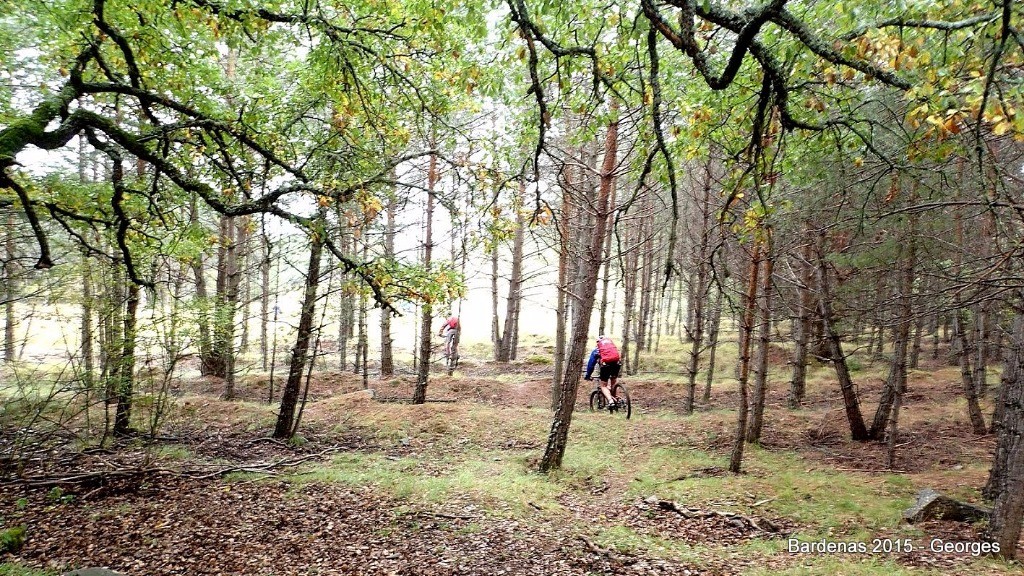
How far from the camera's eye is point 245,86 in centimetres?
838

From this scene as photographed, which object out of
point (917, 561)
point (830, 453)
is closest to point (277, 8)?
point (917, 561)

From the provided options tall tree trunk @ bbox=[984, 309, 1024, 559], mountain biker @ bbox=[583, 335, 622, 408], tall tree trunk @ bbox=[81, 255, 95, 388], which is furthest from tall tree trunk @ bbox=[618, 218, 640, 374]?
tall tree trunk @ bbox=[81, 255, 95, 388]

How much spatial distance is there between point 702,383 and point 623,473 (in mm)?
11612

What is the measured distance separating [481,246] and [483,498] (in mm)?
3608

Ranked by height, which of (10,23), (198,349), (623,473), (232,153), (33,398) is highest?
(10,23)

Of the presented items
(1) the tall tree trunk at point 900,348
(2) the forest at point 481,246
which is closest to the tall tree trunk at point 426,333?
(2) the forest at point 481,246

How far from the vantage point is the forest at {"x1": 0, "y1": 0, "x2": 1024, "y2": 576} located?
11.1ft

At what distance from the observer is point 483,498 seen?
7.16 m

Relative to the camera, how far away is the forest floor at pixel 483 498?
5254 mm

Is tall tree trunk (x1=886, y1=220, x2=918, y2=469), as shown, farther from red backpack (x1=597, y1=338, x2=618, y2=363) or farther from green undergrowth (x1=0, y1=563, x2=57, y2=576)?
green undergrowth (x1=0, y1=563, x2=57, y2=576)

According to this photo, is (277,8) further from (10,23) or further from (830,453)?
(830,453)

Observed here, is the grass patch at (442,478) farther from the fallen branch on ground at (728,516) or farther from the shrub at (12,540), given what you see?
the shrub at (12,540)

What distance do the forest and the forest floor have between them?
0.07 m

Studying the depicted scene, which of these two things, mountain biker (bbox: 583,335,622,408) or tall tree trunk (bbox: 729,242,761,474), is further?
mountain biker (bbox: 583,335,622,408)
